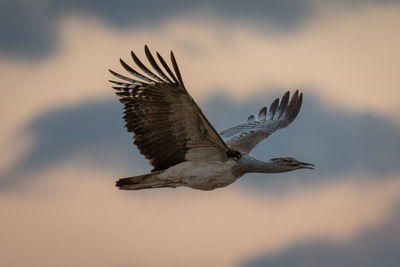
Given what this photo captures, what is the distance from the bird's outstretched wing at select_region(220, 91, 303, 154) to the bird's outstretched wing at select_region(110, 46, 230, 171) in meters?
2.65

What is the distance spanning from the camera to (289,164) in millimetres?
15055

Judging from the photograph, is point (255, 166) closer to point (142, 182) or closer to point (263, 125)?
point (142, 182)

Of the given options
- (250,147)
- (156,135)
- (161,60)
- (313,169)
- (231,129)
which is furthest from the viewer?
(231,129)

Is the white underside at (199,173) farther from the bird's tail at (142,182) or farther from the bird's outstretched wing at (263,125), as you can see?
the bird's outstretched wing at (263,125)

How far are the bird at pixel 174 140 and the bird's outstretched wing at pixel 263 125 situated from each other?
2.04 m

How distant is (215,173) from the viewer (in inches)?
557

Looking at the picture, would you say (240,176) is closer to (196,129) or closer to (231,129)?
(196,129)

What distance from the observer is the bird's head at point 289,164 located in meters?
15.0

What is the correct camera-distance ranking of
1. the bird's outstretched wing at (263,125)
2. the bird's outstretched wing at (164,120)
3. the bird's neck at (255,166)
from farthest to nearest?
the bird's outstretched wing at (263,125), the bird's neck at (255,166), the bird's outstretched wing at (164,120)

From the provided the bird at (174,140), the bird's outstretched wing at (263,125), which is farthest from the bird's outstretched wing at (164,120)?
the bird's outstretched wing at (263,125)

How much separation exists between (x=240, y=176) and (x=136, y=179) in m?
1.83

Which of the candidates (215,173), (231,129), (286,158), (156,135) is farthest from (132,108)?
(231,129)

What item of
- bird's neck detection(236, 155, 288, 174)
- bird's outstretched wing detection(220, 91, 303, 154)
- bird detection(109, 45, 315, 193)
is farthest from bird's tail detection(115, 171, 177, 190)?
bird's outstretched wing detection(220, 91, 303, 154)

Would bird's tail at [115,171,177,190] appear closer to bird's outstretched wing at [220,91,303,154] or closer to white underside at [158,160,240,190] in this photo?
white underside at [158,160,240,190]
